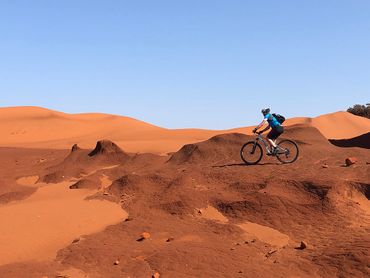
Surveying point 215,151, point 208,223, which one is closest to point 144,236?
point 208,223

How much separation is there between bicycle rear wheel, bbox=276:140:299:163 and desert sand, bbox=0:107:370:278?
244 mm

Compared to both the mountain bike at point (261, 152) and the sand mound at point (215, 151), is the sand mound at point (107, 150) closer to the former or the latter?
the sand mound at point (215, 151)

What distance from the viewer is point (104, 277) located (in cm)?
527

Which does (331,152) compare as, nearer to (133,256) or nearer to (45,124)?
(133,256)

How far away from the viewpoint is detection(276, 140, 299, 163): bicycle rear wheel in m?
11.4

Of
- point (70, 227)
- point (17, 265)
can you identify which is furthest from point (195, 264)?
point (70, 227)

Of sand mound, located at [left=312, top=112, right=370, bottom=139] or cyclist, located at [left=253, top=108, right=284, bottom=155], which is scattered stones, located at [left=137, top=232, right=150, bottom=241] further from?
sand mound, located at [left=312, top=112, right=370, bottom=139]

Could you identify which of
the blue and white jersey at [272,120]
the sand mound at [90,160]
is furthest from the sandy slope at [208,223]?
the sand mound at [90,160]

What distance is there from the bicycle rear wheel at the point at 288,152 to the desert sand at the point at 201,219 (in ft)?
0.80

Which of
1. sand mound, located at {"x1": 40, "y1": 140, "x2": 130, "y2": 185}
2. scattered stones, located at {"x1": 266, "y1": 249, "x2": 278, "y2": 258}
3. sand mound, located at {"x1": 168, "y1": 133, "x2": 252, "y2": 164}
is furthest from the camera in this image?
sand mound, located at {"x1": 40, "y1": 140, "x2": 130, "y2": 185}

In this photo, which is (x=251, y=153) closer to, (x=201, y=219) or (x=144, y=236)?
(x=201, y=219)

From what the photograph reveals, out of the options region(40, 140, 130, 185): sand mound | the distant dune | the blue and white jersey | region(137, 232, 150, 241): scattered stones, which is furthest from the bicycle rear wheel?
the distant dune

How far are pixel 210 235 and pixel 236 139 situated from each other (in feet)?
23.7

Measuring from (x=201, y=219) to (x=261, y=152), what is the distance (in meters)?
4.43
